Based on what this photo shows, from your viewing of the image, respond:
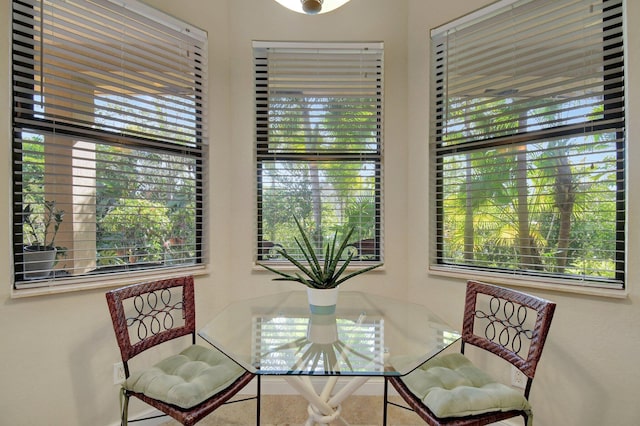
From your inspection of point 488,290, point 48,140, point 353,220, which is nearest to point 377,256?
point 353,220

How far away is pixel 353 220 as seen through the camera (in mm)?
2174

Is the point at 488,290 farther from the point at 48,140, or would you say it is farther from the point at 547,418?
the point at 48,140

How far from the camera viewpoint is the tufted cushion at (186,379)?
3.99 feet

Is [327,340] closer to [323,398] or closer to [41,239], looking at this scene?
[323,398]

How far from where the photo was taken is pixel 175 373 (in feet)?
4.59

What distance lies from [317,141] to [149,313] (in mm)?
1464

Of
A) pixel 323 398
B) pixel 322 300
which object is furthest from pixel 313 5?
pixel 323 398

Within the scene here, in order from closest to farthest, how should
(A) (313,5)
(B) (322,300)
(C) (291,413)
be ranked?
(A) (313,5) → (B) (322,300) → (C) (291,413)

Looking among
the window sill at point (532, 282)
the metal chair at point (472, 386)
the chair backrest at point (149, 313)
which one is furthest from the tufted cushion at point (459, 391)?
the chair backrest at point (149, 313)

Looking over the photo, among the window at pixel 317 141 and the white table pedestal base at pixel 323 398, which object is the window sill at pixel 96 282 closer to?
the window at pixel 317 141

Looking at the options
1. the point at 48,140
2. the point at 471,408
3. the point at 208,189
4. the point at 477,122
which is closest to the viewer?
the point at 471,408

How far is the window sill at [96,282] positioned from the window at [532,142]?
5.45ft

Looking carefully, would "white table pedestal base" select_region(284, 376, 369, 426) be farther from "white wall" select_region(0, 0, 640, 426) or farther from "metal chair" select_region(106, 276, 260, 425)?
"white wall" select_region(0, 0, 640, 426)

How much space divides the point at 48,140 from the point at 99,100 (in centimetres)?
33
